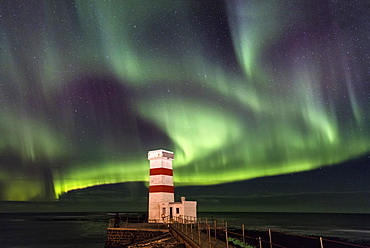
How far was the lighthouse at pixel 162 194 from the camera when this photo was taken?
1039 inches

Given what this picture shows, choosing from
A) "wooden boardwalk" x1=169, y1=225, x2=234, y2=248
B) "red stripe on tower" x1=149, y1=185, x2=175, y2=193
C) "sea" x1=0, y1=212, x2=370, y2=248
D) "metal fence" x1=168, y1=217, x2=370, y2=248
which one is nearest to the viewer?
"metal fence" x1=168, y1=217, x2=370, y2=248

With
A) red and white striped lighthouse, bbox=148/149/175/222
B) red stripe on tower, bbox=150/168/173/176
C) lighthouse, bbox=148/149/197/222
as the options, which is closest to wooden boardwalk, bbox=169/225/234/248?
lighthouse, bbox=148/149/197/222

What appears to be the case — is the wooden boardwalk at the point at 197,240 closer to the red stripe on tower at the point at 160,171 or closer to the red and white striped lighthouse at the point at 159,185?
the red and white striped lighthouse at the point at 159,185

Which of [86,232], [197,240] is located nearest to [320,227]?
[86,232]

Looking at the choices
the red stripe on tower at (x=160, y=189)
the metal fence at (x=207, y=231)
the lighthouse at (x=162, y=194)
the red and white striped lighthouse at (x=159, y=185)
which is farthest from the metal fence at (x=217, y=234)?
the red stripe on tower at (x=160, y=189)

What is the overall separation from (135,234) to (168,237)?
3354mm

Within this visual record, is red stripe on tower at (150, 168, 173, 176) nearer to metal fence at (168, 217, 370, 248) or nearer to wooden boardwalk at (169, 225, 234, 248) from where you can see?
metal fence at (168, 217, 370, 248)

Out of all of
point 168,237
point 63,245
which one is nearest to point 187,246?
point 168,237

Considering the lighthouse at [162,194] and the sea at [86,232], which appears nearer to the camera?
the lighthouse at [162,194]

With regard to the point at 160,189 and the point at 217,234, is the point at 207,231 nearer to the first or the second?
the point at 160,189

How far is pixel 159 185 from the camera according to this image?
26.7 metres

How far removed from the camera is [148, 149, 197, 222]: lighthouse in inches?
1039

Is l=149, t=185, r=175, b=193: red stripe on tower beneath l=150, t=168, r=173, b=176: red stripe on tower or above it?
beneath

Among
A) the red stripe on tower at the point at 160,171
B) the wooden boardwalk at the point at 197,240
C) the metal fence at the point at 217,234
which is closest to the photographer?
the metal fence at the point at 217,234
